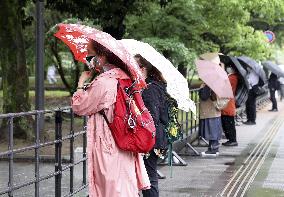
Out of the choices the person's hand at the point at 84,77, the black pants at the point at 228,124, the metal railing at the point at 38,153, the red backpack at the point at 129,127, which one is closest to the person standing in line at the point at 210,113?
the black pants at the point at 228,124

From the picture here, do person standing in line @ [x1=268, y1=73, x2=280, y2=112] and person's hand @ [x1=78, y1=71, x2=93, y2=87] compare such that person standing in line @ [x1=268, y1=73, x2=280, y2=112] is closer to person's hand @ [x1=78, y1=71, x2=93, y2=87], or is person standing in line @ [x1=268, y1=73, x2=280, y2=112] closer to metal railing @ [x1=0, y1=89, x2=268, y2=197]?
metal railing @ [x1=0, y1=89, x2=268, y2=197]

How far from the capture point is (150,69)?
664 cm

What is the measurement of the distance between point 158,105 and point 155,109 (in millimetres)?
149

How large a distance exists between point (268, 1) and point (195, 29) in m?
3.59

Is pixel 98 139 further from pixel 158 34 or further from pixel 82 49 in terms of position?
pixel 158 34

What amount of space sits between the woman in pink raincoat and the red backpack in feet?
0.17

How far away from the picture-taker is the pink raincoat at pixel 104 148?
4.61 m

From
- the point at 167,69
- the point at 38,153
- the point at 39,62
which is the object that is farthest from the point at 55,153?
the point at 39,62

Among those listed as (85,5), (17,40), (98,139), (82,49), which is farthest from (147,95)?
(85,5)

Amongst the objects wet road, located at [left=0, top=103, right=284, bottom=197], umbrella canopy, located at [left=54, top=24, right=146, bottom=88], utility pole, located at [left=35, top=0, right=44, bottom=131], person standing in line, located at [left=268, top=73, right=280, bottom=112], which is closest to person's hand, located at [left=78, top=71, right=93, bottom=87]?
umbrella canopy, located at [left=54, top=24, right=146, bottom=88]

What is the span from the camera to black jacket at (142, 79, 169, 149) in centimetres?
618

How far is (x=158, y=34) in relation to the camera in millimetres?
19484

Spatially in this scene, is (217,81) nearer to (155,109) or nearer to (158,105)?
(158,105)

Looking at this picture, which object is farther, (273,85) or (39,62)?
(273,85)
